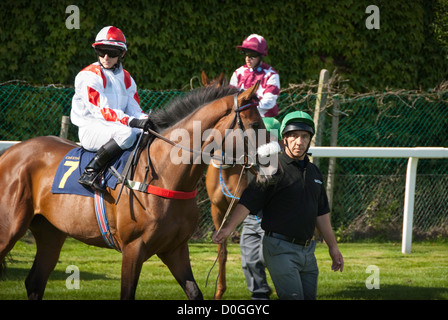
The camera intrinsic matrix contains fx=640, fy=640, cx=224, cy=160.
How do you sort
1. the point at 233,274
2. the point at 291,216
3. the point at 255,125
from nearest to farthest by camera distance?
1. the point at 291,216
2. the point at 255,125
3. the point at 233,274

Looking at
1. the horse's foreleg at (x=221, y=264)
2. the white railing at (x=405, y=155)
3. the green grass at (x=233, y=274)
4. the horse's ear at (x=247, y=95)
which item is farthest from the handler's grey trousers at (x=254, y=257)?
the white railing at (x=405, y=155)

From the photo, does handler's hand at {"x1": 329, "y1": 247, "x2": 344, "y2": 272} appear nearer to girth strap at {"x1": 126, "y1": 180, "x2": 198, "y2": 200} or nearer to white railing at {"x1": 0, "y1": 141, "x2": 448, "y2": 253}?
girth strap at {"x1": 126, "y1": 180, "x2": 198, "y2": 200}

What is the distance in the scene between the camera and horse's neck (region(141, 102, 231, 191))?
4.22m

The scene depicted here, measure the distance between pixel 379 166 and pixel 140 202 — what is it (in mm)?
5037

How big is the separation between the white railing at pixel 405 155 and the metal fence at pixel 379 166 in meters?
0.72

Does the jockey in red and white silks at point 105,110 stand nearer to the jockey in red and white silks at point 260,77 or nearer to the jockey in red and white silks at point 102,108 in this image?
the jockey in red and white silks at point 102,108

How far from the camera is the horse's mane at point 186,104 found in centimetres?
438

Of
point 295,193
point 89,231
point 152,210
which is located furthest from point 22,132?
point 295,193

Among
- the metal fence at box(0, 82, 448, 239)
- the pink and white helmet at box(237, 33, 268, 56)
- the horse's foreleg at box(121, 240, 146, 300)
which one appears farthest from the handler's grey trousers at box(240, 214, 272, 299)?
the metal fence at box(0, 82, 448, 239)

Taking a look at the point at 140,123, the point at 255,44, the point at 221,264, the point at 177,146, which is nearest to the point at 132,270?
the point at 177,146

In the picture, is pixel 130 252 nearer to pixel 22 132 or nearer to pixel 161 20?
pixel 22 132

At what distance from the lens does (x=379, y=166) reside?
855 centimetres

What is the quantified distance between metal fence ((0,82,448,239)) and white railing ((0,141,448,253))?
2.38 feet

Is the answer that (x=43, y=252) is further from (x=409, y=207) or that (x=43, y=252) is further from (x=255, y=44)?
(x=409, y=207)
